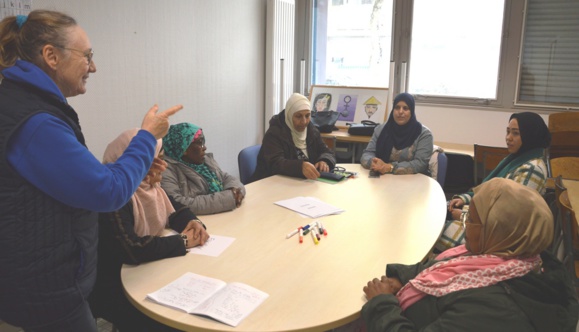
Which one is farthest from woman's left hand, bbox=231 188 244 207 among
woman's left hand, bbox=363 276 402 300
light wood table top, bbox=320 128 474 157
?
light wood table top, bbox=320 128 474 157

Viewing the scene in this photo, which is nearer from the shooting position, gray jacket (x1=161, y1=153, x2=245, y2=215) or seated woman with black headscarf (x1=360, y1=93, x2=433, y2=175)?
gray jacket (x1=161, y1=153, x2=245, y2=215)

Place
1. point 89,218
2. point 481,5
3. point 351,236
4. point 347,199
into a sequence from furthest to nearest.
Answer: point 481,5, point 347,199, point 351,236, point 89,218

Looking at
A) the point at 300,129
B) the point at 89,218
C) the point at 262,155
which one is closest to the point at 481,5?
the point at 300,129

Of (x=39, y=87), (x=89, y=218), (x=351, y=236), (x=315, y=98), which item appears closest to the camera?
(x=39, y=87)

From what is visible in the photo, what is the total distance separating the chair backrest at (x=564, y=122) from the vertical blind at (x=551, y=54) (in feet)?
1.78

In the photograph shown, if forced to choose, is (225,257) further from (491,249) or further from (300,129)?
(300,129)

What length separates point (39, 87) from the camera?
1113 millimetres

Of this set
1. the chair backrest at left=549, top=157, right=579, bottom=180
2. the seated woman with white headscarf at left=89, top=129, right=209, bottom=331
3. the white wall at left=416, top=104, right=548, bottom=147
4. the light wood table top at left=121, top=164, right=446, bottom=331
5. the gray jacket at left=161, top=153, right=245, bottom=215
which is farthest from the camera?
the white wall at left=416, top=104, right=548, bottom=147

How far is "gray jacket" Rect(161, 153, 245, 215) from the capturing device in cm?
207

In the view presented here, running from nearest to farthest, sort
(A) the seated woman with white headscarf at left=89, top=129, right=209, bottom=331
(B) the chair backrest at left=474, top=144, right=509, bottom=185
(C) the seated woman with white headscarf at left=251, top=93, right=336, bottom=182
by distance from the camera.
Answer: (A) the seated woman with white headscarf at left=89, top=129, right=209, bottom=331 < (C) the seated woman with white headscarf at left=251, top=93, right=336, bottom=182 < (B) the chair backrest at left=474, top=144, right=509, bottom=185

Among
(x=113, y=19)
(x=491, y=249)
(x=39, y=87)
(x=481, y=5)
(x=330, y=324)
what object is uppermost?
(x=481, y=5)

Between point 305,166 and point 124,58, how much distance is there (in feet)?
4.75

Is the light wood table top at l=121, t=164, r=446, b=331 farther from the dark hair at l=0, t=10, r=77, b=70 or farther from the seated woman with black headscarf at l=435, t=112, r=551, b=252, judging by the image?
the dark hair at l=0, t=10, r=77, b=70

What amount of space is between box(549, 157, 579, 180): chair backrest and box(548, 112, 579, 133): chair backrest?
2.06ft
